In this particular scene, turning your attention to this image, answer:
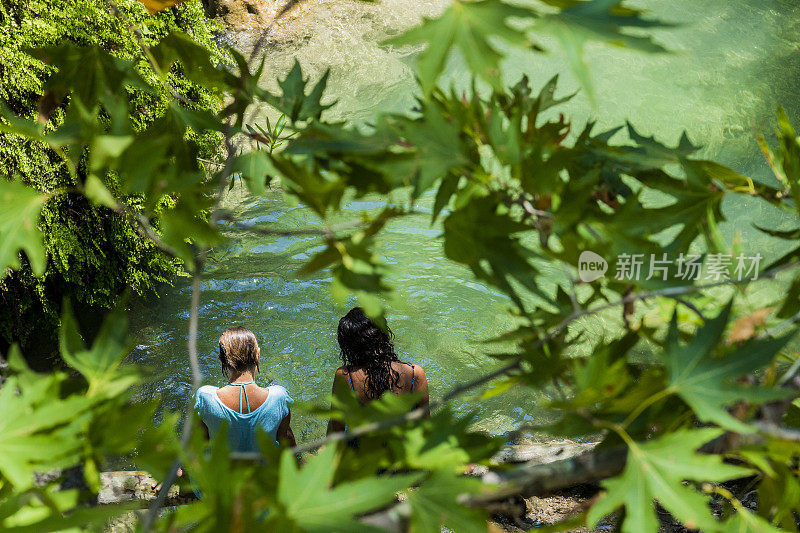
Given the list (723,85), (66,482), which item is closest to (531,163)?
(66,482)

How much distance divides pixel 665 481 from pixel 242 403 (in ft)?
7.77

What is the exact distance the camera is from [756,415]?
2.69 ft

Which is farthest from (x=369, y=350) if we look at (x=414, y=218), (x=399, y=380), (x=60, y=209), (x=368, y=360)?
(x=414, y=218)

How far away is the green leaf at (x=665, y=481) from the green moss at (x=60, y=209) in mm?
3255

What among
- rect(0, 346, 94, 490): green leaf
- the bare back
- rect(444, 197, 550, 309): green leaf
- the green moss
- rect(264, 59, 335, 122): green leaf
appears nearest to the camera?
rect(0, 346, 94, 490): green leaf

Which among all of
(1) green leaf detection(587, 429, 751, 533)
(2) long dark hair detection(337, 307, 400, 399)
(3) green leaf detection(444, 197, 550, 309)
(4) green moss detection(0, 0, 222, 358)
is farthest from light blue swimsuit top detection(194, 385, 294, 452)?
(1) green leaf detection(587, 429, 751, 533)

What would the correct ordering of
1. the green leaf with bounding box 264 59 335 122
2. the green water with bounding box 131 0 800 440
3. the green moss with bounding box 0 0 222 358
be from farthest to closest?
the green water with bounding box 131 0 800 440 → the green moss with bounding box 0 0 222 358 → the green leaf with bounding box 264 59 335 122

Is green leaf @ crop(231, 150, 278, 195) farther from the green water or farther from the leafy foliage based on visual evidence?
the green water

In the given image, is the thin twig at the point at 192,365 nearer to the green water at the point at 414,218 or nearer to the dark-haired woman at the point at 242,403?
the green water at the point at 414,218

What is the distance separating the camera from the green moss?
3.98 metres

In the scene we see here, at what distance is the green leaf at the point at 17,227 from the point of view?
2.67 ft

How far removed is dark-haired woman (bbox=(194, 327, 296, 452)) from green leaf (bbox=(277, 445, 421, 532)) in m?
2.16

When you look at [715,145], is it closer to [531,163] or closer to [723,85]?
[723,85]

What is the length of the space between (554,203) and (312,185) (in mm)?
344
